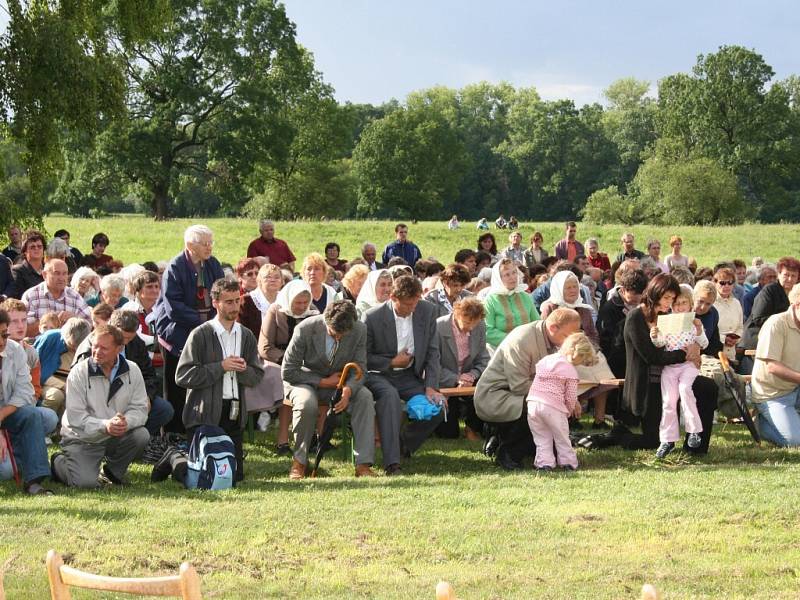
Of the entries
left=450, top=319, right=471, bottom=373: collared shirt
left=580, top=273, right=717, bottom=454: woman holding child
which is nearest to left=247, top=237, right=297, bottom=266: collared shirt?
left=450, top=319, right=471, bottom=373: collared shirt

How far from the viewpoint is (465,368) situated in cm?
1059

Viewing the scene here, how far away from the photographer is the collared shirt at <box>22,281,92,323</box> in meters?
10.7

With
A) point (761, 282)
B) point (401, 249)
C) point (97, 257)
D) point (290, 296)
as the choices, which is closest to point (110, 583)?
point (290, 296)

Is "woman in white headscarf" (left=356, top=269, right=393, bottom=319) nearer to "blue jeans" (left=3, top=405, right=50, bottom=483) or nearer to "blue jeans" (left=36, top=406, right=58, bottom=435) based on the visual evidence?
"blue jeans" (left=36, top=406, right=58, bottom=435)

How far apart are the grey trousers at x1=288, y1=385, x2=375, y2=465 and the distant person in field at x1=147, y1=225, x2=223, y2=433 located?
1439 mm

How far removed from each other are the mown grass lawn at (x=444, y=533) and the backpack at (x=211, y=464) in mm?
179

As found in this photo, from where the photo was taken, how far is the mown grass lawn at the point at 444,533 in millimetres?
5934

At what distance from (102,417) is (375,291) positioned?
10.8 feet

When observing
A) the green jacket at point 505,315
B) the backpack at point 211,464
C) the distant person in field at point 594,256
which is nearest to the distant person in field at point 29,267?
the backpack at point 211,464

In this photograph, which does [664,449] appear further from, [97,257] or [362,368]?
[97,257]

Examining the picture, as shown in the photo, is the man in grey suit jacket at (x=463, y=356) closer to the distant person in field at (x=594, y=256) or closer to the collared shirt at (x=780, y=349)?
the collared shirt at (x=780, y=349)

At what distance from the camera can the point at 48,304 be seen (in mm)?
10703

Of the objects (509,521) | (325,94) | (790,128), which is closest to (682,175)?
(790,128)

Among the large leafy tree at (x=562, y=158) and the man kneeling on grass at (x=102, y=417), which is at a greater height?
the large leafy tree at (x=562, y=158)
